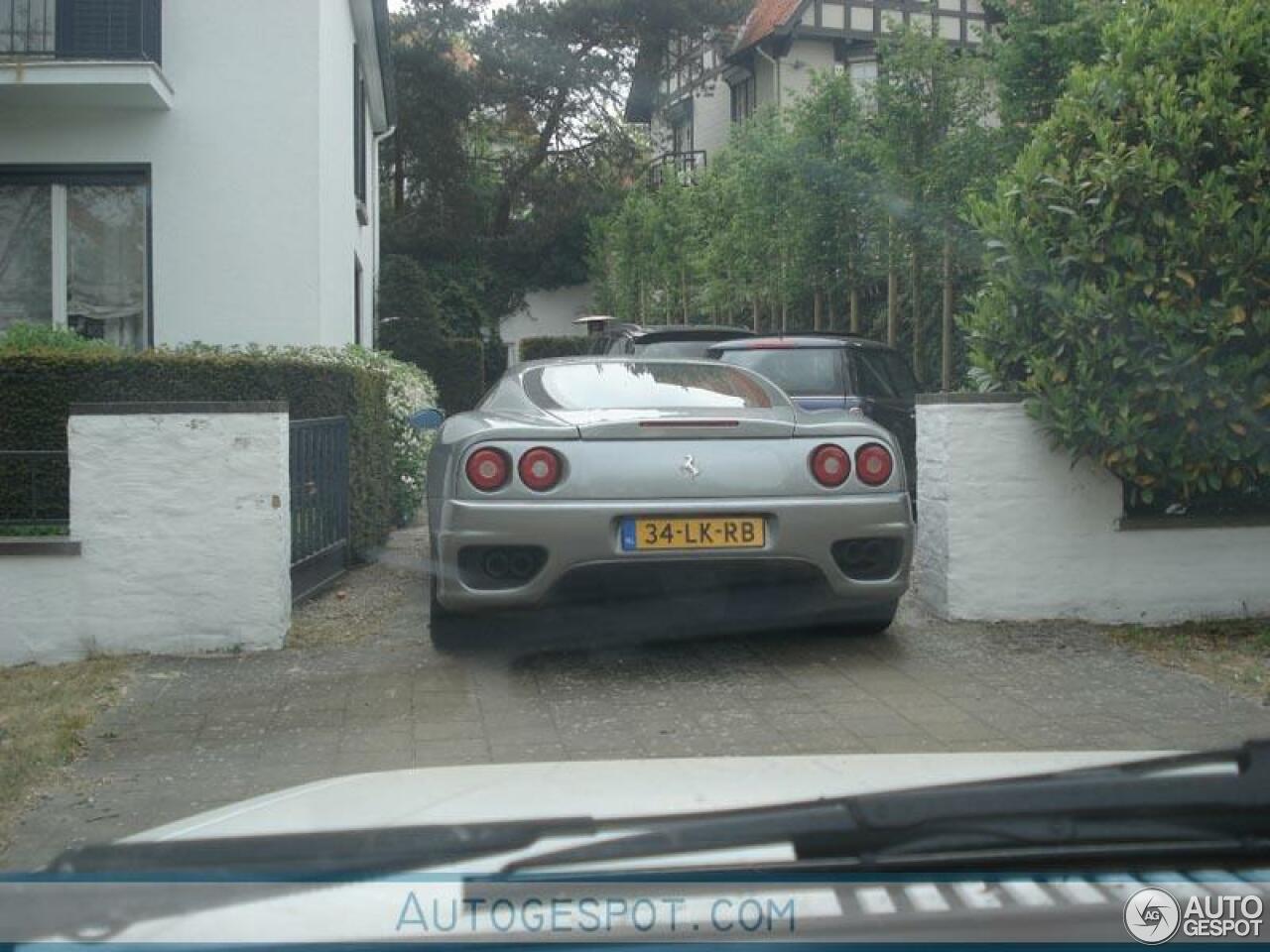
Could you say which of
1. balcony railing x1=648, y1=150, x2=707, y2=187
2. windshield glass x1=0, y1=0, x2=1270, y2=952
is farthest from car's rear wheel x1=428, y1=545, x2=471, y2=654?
balcony railing x1=648, y1=150, x2=707, y2=187

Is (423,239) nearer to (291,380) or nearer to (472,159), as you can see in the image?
(472,159)

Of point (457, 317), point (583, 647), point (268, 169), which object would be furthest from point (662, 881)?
point (457, 317)

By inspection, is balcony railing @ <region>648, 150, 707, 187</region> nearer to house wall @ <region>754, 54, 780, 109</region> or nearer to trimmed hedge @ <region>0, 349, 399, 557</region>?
house wall @ <region>754, 54, 780, 109</region>

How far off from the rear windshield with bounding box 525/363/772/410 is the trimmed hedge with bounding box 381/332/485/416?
1573cm

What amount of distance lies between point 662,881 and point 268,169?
11.5m

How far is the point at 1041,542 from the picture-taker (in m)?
7.11

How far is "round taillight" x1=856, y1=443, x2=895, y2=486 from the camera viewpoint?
6281mm

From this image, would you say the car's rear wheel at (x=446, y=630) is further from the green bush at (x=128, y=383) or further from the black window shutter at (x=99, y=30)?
the black window shutter at (x=99, y=30)

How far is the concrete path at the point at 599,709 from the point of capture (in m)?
4.91

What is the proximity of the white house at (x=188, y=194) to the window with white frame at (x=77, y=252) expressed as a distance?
0.01 metres

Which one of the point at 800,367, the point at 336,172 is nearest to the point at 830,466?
the point at 800,367

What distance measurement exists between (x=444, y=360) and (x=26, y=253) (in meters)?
10.9

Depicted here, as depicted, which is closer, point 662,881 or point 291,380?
point 662,881

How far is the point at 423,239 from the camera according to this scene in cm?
3731
